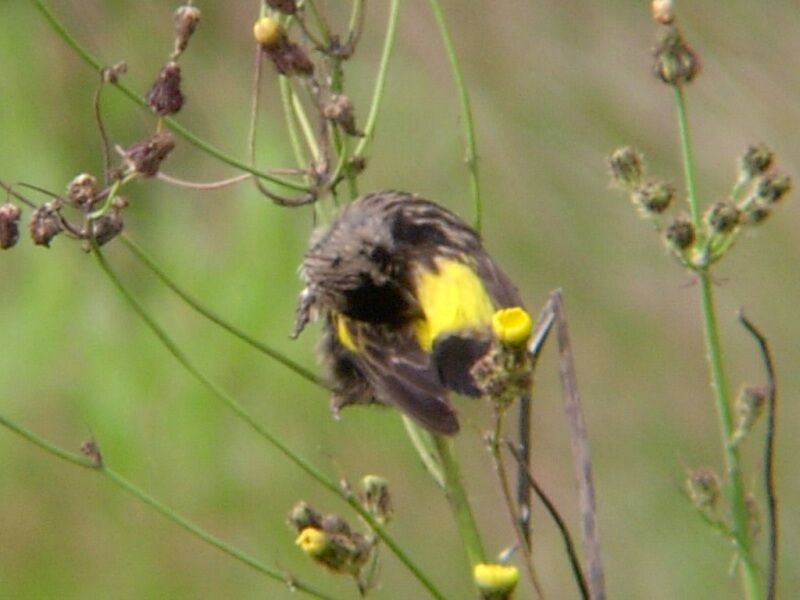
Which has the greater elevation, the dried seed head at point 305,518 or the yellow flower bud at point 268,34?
the yellow flower bud at point 268,34

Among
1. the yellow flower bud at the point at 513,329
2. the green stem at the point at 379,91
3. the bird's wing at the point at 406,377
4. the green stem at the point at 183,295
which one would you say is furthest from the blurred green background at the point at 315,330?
the yellow flower bud at the point at 513,329

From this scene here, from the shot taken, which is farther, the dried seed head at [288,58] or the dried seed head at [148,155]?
the dried seed head at [288,58]

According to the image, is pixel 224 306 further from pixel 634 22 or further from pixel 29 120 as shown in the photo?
pixel 634 22

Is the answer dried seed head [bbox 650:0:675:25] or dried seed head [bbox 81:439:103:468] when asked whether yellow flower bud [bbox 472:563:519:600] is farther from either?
dried seed head [bbox 650:0:675:25]

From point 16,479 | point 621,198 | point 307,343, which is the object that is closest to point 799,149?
point 621,198

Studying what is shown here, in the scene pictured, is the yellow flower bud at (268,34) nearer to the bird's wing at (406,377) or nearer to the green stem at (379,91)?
the green stem at (379,91)

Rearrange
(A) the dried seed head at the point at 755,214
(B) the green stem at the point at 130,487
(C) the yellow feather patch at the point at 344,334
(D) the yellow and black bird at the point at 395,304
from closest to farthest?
(B) the green stem at the point at 130,487 < (A) the dried seed head at the point at 755,214 < (D) the yellow and black bird at the point at 395,304 < (C) the yellow feather patch at the point at 344,334
